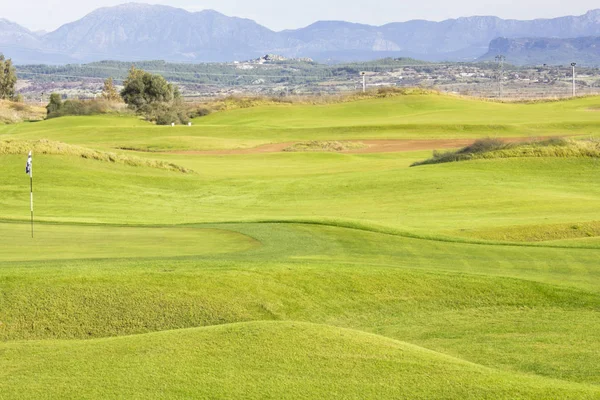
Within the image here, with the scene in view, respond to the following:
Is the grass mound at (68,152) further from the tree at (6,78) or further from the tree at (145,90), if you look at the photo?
the tree at (6,78)

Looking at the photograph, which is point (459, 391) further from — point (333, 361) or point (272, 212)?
point (272, 212)

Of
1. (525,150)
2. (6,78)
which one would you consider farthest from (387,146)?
(6,78)

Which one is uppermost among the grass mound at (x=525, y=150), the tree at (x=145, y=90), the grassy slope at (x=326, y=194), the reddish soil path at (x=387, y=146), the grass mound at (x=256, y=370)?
the tree at (x=145, y=90)

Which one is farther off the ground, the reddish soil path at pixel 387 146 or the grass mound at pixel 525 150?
the grass mound at pixel 525 150

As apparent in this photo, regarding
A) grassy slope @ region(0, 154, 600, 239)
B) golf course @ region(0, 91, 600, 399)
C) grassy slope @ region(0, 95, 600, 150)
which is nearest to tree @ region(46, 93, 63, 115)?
grassy slope @ region(0, 95, 600, 150)

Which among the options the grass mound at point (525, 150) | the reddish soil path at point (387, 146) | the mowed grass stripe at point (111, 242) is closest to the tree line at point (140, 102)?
the reddish soil path at point (387, 146)

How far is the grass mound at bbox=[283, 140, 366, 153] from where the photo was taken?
6069cm

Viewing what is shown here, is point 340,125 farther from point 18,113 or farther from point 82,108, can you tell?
point 18,113

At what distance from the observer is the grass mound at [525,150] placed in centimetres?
4278

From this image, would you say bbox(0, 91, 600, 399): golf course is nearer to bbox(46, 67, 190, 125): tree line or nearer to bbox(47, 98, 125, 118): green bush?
bbox(46, 67, 190, 125): tree line

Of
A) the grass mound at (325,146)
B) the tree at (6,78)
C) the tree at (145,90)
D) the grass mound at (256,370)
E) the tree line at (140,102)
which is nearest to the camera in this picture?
the grass mound at (256,370)

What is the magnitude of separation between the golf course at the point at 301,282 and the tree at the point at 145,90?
57705mm

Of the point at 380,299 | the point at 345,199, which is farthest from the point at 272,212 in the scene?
the point at 380,299

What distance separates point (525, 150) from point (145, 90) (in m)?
61.9
